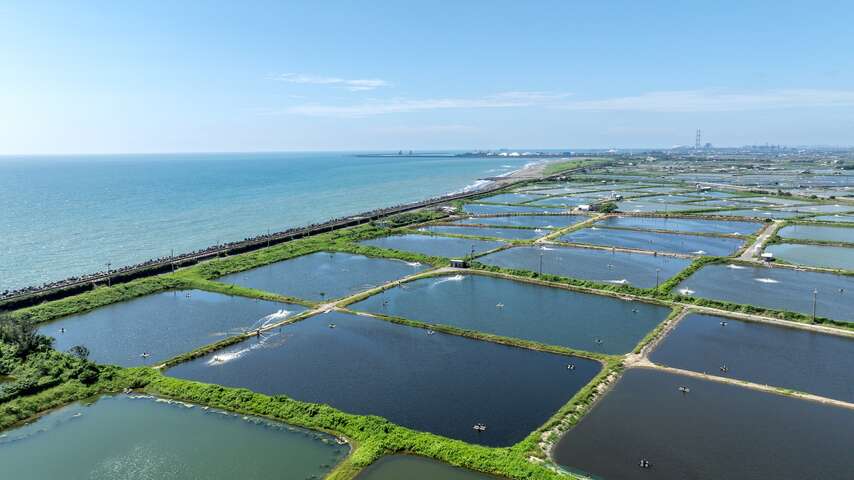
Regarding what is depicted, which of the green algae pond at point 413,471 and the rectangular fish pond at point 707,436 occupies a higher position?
the rectangular fish pond at point 707,436

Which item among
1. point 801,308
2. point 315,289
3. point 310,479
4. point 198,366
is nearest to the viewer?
point 310,479

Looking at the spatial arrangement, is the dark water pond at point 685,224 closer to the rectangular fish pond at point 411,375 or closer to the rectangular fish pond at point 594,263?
the rectangular fish pond at point 594,263

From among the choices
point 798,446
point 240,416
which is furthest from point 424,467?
point 798,446

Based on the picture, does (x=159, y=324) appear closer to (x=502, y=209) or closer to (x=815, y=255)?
(x=815, y=255)

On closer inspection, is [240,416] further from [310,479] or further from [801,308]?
[801,308]

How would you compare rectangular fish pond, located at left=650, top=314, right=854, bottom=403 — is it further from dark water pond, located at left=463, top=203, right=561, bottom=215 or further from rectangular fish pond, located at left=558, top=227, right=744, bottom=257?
dark water pond, located at left=463, top=203, right=561, bottom=215

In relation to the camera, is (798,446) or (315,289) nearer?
(798,446)

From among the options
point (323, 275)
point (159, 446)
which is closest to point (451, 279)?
point (323, 275)

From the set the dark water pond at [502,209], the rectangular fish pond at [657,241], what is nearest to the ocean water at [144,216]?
the dark water pond at [502,209]
